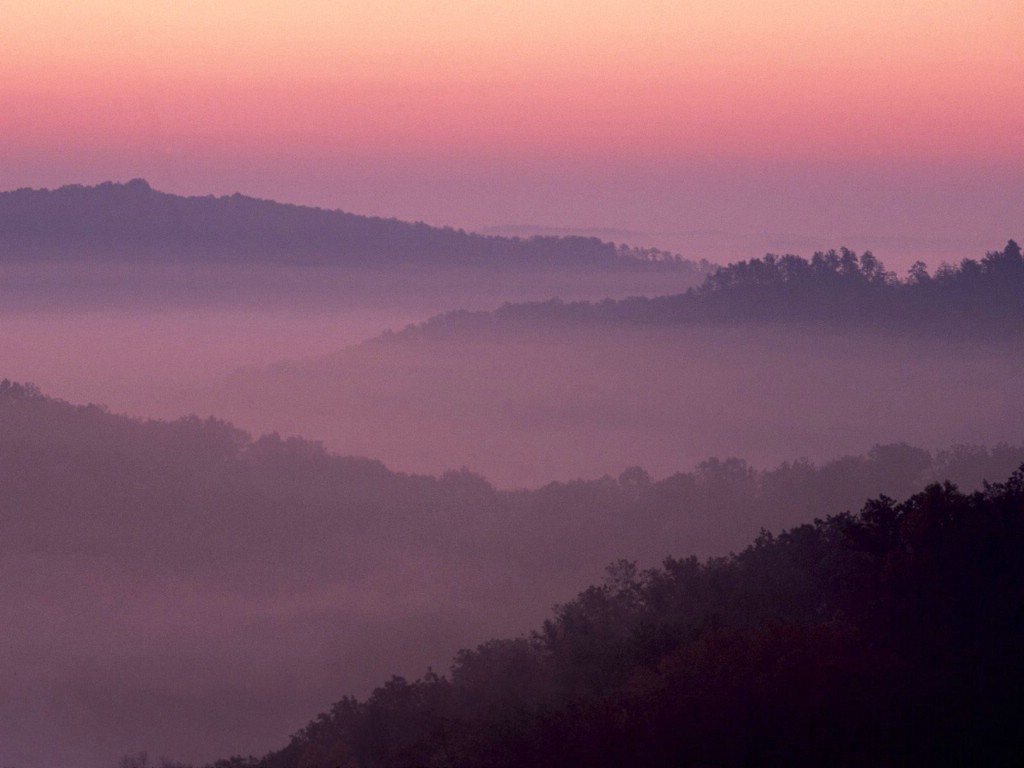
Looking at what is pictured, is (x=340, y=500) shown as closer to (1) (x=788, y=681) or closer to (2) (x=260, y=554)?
(2) (x=260, y=554)

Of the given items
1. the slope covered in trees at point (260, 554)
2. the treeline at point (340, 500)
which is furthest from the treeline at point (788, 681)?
the treeline at point (340, 500)

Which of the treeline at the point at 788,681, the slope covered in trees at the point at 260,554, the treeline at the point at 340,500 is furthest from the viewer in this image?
the treeline at the point at 340,500

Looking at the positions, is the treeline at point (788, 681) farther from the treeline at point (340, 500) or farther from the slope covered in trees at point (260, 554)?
the treeline at point (340, 500)

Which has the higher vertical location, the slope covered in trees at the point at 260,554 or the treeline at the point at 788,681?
the slope covered in trees at the point at 260,554

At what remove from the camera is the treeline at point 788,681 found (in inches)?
809

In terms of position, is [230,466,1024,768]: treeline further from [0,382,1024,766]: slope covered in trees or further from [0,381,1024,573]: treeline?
[0,381,1024,573]: treeline

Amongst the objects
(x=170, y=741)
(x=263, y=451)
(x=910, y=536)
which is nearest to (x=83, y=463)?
(x=263, y=451)

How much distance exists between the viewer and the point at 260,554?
123 m

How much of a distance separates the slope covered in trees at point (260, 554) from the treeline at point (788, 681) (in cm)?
4128

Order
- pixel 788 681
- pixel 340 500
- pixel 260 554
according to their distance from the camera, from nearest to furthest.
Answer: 1. pixel 788 681
2. pixel 260 554
3. pixel 340 500

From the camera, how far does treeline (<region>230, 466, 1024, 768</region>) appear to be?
20.5 metres

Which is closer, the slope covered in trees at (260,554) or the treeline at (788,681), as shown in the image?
the treeline at (788,681)

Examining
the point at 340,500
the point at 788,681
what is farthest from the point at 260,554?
the point at 788,681

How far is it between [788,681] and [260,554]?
105 m
